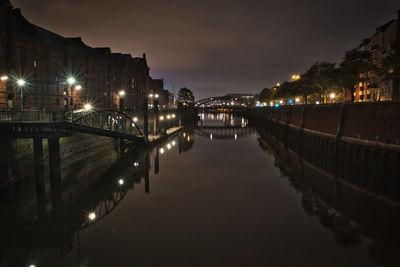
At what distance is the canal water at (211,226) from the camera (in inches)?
367

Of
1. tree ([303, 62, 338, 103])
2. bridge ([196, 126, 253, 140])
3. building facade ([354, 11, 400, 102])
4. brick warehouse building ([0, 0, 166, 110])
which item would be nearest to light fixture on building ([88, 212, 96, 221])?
brick warehouse building ([0, 0, 166, 110])

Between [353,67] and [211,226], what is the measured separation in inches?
1404

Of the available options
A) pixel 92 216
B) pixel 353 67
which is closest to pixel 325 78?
pixel 353 67

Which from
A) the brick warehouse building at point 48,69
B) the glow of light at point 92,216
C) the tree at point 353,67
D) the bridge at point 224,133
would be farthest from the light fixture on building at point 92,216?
the bridge at point 224,133

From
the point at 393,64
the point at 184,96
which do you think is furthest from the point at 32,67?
the point at 184,96

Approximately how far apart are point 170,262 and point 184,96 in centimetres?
12999

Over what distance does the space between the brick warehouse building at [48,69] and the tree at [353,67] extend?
118 feet

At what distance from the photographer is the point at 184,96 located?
136 meters

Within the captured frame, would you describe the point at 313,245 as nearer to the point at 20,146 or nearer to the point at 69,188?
the point at 69,188

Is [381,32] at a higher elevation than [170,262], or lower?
higher

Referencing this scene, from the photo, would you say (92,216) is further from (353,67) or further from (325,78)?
(325,78)

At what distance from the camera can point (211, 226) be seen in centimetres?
1181

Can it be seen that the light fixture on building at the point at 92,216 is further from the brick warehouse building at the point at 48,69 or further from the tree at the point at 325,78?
the tree at the point at 325,78

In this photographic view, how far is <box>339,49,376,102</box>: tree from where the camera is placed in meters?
35.9
